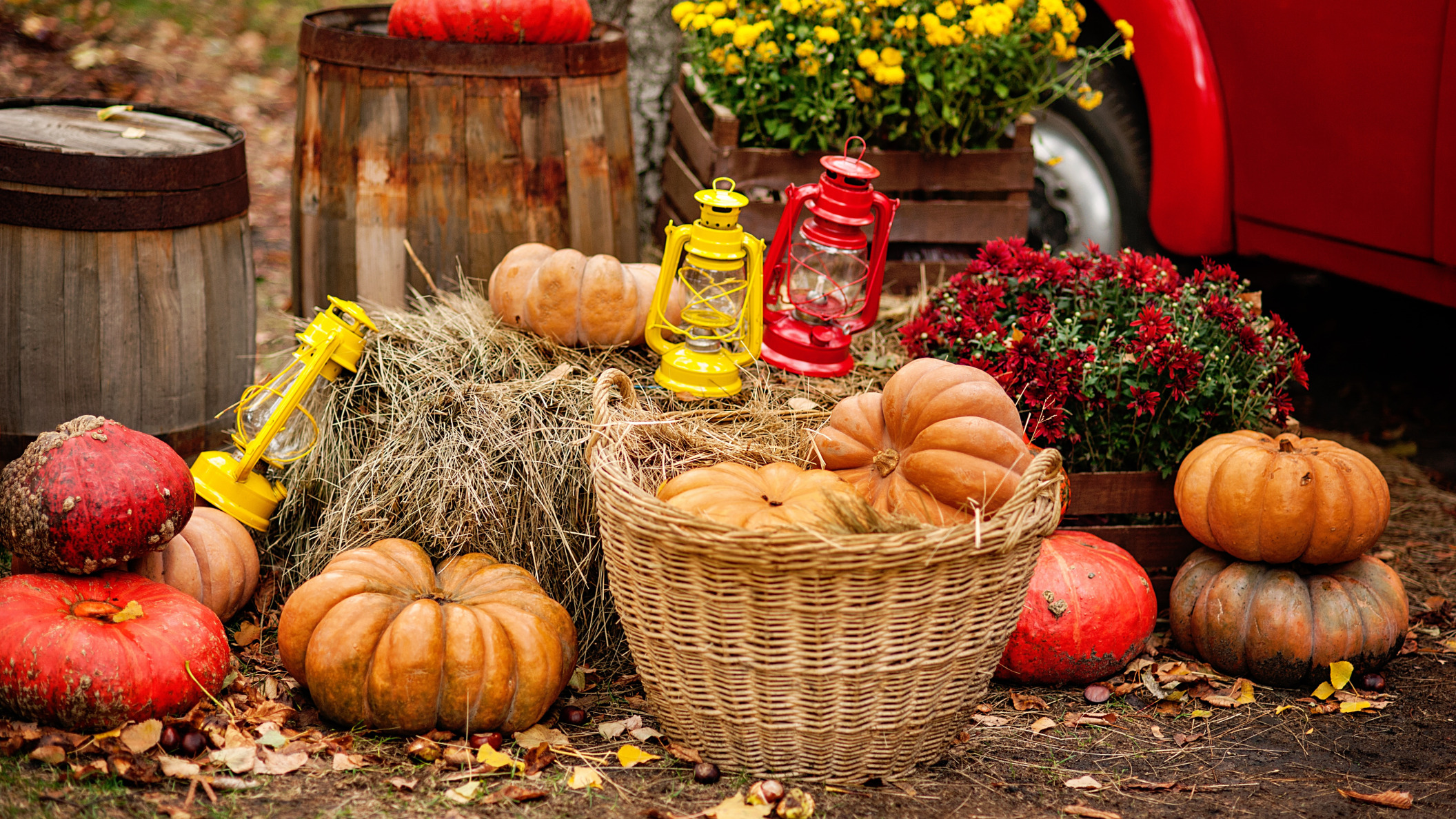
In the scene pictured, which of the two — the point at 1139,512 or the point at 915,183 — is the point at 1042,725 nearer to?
the point at 1139,512

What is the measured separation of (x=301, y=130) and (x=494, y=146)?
27.1 inches

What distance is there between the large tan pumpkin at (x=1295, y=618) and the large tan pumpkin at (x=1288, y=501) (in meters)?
0.06

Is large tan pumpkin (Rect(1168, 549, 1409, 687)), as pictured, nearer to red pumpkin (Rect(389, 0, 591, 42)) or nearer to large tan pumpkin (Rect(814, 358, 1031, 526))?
large tan pumpkin (Rect(814, 358, 1031, 526))

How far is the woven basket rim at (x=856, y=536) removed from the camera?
6.94ft

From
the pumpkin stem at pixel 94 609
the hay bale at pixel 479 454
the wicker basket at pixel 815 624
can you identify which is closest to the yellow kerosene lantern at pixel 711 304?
the hay bale at pixel 479 454

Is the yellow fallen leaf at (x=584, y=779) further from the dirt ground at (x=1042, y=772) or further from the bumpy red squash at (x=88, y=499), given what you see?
the bumpy red squash at (x=88, y=499)

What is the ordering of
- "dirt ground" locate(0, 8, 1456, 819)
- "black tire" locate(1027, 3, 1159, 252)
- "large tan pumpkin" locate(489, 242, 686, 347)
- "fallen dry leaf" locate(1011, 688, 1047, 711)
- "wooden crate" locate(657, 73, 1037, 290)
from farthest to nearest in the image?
"black tire" locate(1027, 3, 1159, 252)
"wooden crate" locate(657, 73, 1037, 290)
"large tan pumpkin" locate(489, 242, 686, 347)
"fallen dry leaf" locate(1011, 688, 1047, 711)
"dirt ground" locate(0, 8, 1456, 819)

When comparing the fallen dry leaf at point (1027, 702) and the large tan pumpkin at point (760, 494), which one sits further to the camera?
the fallen dry leaf at point (1027, 702)

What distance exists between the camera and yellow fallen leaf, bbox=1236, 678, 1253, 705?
9.48 feet

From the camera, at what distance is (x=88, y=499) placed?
98.0 inches

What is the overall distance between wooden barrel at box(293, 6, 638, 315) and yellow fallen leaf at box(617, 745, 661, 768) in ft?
5.40

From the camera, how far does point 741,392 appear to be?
3068 mm

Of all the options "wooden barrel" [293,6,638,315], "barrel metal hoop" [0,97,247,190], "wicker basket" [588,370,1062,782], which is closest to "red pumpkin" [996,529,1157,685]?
"wicker basket" [588,370,1062,782]

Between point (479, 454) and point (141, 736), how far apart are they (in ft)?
3.27
